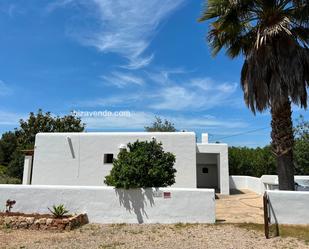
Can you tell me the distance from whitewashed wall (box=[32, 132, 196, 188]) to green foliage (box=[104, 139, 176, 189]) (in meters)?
4.47

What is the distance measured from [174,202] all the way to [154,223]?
1068 mm

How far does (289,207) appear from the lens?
11.4 metres

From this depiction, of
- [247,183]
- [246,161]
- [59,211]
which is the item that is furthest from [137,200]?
[246,161]

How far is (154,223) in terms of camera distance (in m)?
12.0

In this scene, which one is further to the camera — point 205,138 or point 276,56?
point 205,138

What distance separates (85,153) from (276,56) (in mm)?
11006

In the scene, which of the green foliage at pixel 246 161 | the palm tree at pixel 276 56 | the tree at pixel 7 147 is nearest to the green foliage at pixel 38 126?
the tree at pixel 7 147

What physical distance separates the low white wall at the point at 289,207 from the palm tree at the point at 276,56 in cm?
63

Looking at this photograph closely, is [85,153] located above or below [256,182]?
above

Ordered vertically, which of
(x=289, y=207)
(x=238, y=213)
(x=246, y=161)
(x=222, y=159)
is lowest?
(x=238, y=213)

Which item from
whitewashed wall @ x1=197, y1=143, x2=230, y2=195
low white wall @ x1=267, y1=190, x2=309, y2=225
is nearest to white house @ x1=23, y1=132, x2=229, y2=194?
whitewashed wall @ x1=197, y1=143, x2=230, y2=195

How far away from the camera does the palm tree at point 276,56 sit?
11.8m

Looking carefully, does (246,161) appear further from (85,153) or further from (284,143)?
(284,143)

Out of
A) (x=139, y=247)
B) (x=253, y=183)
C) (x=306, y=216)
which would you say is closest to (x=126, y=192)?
(x=139, y=247)
